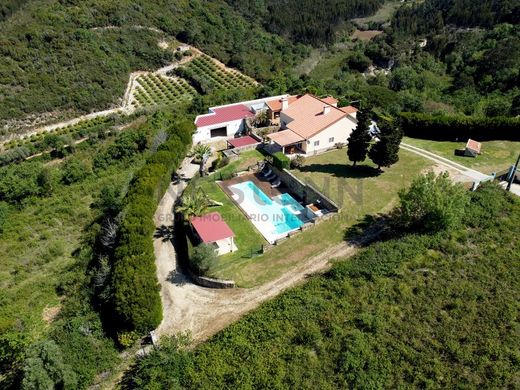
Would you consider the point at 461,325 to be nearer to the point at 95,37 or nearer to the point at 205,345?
the point at 205,345

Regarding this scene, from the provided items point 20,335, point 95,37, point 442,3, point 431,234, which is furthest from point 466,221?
point 442,3

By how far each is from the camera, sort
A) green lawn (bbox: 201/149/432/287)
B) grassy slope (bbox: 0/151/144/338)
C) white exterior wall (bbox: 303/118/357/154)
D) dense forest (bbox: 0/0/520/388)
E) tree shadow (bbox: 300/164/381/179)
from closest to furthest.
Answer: dense forest (bbox: 0/0/520/388)
green lawn (bbox: 201/149/432/287)
grassy slope (bbox: 0/151/144/338)
tree shadow (bbox: 300/164/381/179)
white exterior wall (bbox: 303/118/357/154)

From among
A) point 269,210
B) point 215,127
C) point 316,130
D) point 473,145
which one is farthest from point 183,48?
point 473,145

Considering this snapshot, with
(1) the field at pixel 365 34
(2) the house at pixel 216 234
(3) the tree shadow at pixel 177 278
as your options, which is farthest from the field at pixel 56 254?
(1) the field at pixel 365 34

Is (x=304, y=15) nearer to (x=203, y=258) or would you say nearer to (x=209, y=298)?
(x=203, y=258)

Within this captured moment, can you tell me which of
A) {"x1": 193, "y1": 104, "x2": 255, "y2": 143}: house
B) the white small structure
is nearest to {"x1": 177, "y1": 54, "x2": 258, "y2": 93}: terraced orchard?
the white small structure

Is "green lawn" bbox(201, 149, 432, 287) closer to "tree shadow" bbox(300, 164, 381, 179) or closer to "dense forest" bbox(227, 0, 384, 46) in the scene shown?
"tree shadow" bbox(300, 164, 381, 179)

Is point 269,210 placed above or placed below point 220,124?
below
